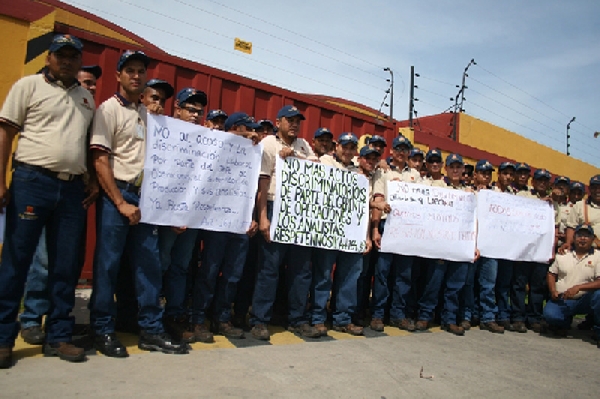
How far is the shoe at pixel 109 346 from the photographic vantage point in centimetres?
308

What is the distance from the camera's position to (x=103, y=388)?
257cm

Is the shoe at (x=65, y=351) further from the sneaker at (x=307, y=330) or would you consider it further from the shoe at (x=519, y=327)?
the shoe at (x=519, y=327)

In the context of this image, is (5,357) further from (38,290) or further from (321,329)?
(321,329)

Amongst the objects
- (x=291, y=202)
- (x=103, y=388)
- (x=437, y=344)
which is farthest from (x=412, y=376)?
(x=103, y=388)

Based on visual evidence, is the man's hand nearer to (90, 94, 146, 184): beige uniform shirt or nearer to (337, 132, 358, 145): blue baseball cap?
(90, 94, 146, 184): beige uniform shirt

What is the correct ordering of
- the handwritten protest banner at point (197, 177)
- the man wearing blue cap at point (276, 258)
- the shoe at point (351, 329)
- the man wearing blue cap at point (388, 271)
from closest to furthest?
the handwritten protest banner at point (197, 177), the man wearing blue cap at point (276, 258), the shoe at point (351, 329), the man wearing blue cap at point (388, 271)

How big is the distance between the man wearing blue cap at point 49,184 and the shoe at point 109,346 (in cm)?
18

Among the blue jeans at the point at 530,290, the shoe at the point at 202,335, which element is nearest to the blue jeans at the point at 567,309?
the blue jeans at the point at 530,290

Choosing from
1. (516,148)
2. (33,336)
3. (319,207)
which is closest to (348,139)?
(319,207)

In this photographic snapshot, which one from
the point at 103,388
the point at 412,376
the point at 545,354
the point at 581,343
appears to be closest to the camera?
the point at 103,388

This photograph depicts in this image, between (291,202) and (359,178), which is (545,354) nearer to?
(359,178)

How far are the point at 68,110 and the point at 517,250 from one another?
5.06m

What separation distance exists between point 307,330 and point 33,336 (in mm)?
2207

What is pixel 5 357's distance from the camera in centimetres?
273
